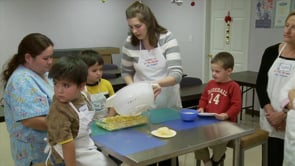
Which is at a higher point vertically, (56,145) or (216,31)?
(216,31)

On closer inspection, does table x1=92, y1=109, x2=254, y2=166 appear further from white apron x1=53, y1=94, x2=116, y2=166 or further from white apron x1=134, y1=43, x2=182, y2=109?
white apron x1=134, y1=43, x2=182, y2=109

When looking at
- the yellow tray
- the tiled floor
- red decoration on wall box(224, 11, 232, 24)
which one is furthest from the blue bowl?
red decoration on wall box(224, 11, 232, 24)

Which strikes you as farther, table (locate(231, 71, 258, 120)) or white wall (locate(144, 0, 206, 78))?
white wall (locate(144, 0, 206, 78))

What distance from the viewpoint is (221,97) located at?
7.09 feet

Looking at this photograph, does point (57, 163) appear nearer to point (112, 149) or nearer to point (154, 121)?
point (112, 149)

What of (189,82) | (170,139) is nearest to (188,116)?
(170,139)

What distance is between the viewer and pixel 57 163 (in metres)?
1.53

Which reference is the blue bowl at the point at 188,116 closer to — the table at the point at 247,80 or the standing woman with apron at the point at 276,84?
the standing woman with apron at the point at 276,84

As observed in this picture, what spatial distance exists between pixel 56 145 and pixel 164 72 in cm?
102

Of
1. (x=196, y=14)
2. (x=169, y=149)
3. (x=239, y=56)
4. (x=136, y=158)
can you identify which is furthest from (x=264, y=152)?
(x=196, y=14)

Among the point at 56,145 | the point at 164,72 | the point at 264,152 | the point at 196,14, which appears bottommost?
the point at 264,152

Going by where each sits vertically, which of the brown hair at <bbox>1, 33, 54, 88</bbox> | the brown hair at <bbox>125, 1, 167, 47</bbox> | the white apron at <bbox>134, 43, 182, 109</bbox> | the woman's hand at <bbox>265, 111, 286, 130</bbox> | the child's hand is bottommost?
the woman's hand at <bbox>265, 111, 286, 130</bbox>

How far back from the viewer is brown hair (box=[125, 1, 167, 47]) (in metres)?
2.04

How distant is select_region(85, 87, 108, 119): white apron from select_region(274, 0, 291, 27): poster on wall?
11.6 feet
